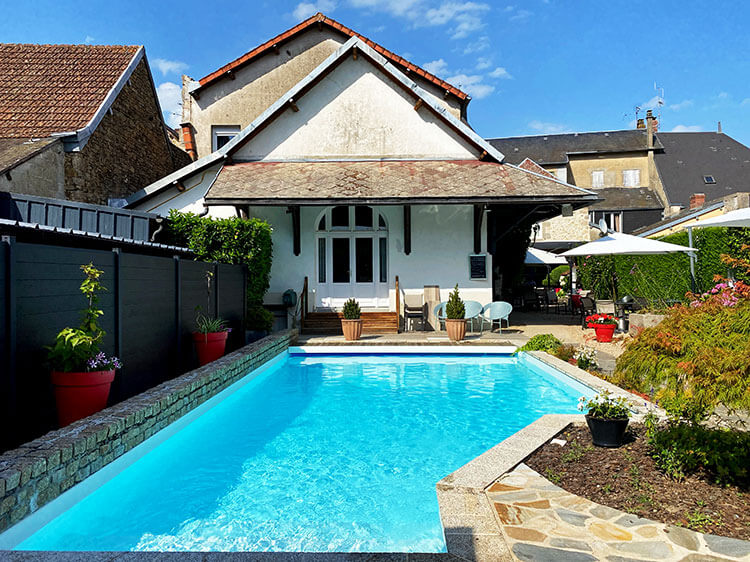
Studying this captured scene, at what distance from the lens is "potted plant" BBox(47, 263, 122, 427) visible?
4930 mm

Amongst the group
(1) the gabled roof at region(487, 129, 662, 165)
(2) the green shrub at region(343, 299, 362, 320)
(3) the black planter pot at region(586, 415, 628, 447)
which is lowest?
(3) the black planter pot at region(586, 415, 628, 447)

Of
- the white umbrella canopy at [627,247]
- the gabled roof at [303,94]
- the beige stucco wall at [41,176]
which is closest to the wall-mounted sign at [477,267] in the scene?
the white umbrella canopy at [627,247]

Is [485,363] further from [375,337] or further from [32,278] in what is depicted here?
[32,278]

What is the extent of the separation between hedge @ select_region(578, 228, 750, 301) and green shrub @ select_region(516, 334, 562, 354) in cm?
472

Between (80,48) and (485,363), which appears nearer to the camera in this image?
(485,363)

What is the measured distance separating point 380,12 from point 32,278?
55.2 feet

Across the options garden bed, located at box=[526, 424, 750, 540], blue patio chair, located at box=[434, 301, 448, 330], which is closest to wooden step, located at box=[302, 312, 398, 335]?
blue patio chair, located at box=[434, 301, 448, 330]

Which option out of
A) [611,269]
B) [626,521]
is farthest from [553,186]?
[626,521]

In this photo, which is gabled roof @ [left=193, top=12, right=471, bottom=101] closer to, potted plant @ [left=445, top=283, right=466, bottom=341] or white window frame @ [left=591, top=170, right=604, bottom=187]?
potted plant @ [left=445, top=283, right=466, bottom=341]

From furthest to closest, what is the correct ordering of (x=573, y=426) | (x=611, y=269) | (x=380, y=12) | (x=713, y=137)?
(x=713, y=137) < (x=380, y=12) < (x=611, y=269) < (x=573, y=426)

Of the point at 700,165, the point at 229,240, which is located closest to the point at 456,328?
the point at 229,240

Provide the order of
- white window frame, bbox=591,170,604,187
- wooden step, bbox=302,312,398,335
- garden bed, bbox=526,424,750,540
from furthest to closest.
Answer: white window frame, bbox=591,170,604,187, wooden step, bbox=302,312,398,335, garden bed, bbox=526,424,750,540

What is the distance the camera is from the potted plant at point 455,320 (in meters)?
12.9

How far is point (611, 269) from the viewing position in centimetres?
1703
